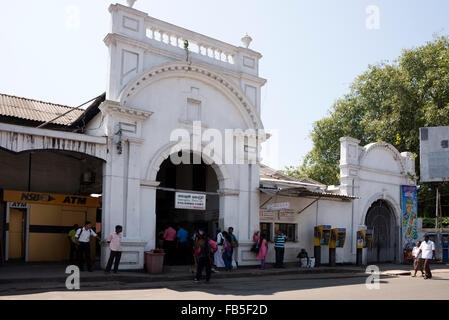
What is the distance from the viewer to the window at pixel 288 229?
2052cm

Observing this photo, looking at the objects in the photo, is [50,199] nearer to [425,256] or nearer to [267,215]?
[267,215]

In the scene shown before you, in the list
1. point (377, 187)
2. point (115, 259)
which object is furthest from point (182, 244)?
point (377, 187)

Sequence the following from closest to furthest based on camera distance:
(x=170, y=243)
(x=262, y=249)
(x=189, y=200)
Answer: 1. (x=189, y=200)
2. (x=262, y=249)
3. (x=170, y=243)

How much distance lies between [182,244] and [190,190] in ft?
7.86

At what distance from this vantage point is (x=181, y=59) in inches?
683

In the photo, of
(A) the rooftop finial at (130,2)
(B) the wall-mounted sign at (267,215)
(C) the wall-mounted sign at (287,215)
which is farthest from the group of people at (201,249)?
(A) the rooftop finial at (130,2)

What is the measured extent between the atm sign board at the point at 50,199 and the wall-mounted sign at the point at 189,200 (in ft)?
18.0

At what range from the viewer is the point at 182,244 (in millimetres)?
19266

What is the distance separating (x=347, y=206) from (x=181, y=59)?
1118cm

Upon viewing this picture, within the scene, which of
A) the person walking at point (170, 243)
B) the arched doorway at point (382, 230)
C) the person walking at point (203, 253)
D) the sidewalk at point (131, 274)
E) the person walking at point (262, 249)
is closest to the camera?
the sidewalk at point (131, 274)

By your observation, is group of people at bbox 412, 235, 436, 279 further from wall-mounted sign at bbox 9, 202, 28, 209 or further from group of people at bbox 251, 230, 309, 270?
wall-mounted sign at bbox 9, 202, 28, 209

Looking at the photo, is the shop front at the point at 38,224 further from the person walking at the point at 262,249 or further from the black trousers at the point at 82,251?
the person walking at the point at 262,249

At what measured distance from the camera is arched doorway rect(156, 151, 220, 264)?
67.2 ft

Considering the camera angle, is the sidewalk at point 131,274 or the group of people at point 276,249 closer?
the sidewalk at point 131,274
